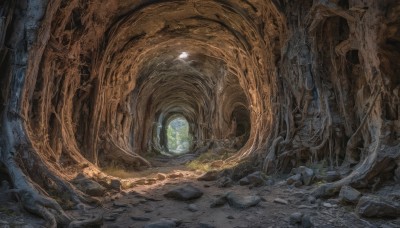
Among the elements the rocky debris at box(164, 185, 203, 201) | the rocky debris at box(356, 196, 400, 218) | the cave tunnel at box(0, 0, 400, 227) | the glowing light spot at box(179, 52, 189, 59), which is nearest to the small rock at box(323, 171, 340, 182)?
the cave tunnel at box(0, 0, 400, 227)

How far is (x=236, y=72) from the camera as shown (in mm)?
11234

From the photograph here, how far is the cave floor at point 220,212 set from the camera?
10.9 ft

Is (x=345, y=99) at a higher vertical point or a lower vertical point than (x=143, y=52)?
lower

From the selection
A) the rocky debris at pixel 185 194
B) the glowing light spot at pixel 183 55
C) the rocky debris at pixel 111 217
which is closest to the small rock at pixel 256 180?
the rocky debris at pixel 185 194

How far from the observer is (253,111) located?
9.90m

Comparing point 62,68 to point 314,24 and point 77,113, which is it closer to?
A: point 77,113

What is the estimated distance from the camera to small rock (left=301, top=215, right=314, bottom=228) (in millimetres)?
3230

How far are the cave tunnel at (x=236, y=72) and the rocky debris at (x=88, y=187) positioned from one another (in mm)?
22

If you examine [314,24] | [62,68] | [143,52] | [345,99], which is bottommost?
[345,99]

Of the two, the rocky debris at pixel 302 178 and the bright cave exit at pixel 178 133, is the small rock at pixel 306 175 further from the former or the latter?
the bright cave exit at pixel 178 133

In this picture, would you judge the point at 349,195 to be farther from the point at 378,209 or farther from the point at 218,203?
the point at 218,203

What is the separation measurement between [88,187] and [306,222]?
336 centimetres

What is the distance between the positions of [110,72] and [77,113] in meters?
1.96

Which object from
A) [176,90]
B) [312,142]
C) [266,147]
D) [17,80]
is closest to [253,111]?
[266,147]
